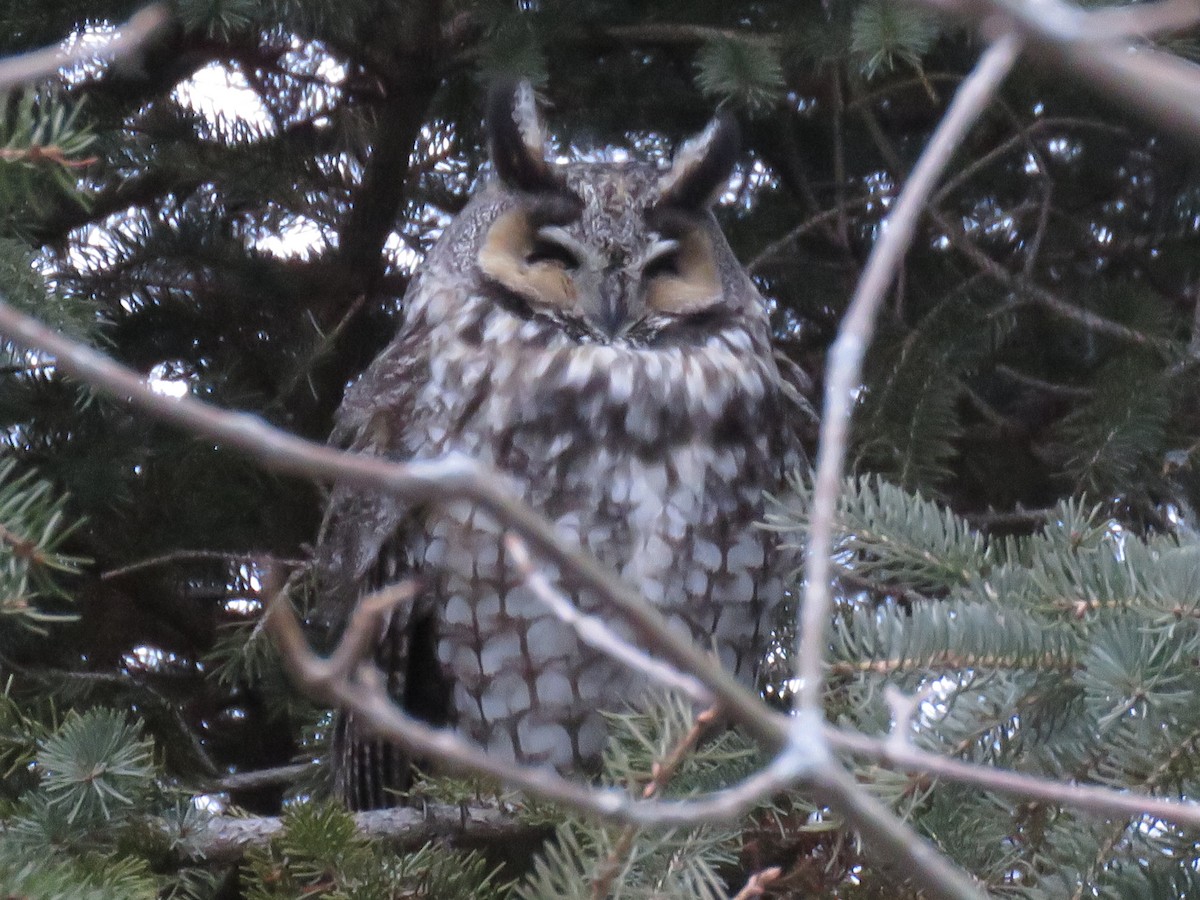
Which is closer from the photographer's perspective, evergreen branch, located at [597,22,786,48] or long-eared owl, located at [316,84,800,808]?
evergreen branch, located at [597,22,786,48]

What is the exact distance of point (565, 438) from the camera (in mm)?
1876

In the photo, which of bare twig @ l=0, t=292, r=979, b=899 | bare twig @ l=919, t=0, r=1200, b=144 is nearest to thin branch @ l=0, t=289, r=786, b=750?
bare twig @ l=0, t=292, r=979, b=899

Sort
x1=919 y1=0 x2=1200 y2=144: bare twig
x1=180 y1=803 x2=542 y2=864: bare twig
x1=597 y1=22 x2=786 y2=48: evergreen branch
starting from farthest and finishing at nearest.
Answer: x1=597 y1=22 x2=786 y2=48: evergreen branch, x1=180 y1=803 x2=542 y2=864: bare twig, x1=919 y1=0 x2=1200 y2=144: bare twig

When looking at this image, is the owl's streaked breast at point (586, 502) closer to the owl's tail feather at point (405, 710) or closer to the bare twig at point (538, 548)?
the owl's tail feather at point (405, 710)

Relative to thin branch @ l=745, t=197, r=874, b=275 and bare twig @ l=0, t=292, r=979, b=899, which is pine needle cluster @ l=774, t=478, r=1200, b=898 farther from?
thin branch @ l=745, t=197, r=874, b=275

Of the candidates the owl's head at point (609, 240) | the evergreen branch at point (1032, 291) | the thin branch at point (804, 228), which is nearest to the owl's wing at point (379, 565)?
the owl's head at point (609, 240)

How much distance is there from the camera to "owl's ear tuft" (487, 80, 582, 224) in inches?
73.6

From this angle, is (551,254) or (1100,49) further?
(551,254)

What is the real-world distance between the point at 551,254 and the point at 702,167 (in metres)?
0.24

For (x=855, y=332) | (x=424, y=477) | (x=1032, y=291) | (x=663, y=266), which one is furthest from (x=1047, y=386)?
(x=424, y=477)

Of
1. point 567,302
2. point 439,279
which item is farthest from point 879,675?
point 439,279

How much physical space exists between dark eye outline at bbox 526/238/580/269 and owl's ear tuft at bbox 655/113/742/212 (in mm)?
143

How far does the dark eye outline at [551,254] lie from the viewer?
1972mm

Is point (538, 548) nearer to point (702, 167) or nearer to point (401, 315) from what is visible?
point (702, 167)
